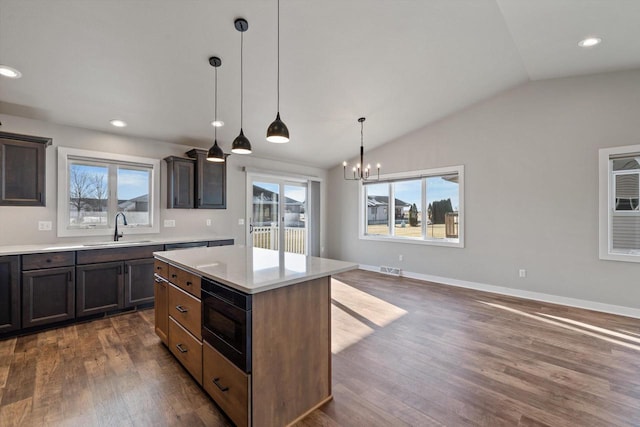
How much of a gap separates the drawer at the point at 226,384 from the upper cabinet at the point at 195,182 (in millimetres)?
2948

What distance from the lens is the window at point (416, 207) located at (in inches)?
198

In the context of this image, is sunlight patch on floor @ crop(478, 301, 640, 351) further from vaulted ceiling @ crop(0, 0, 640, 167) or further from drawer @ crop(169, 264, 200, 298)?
drawer @ crop(169, 264, 200, 298)

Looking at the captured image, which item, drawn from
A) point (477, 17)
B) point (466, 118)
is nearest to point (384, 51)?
point (477, 17)

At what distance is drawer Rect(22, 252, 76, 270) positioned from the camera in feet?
9.75

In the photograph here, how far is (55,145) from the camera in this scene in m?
3.57

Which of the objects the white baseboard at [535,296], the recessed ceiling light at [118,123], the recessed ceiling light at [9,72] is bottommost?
the white baseboard at [535,296]

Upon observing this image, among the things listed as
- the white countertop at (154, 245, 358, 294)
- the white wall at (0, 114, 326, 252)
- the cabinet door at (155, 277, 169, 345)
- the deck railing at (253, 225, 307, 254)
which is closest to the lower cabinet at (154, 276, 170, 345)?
the cabinet door at (155, 277, 169, 345)

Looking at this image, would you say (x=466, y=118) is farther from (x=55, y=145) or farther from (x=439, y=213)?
(x=55, y=145)

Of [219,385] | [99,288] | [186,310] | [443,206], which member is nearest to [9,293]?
[99,288]

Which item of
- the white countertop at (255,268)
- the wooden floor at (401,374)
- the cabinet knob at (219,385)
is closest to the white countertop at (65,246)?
the wooden floor at (401,374)

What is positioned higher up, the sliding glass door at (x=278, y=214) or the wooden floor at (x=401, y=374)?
the sliding glass door at (x=278, y=214)

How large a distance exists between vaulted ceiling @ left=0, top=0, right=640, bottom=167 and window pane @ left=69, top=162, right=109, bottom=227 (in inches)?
23.5

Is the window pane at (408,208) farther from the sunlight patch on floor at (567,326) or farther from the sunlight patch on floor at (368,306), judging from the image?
the sunlight patch on floor at (567,326)

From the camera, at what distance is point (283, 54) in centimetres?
298
